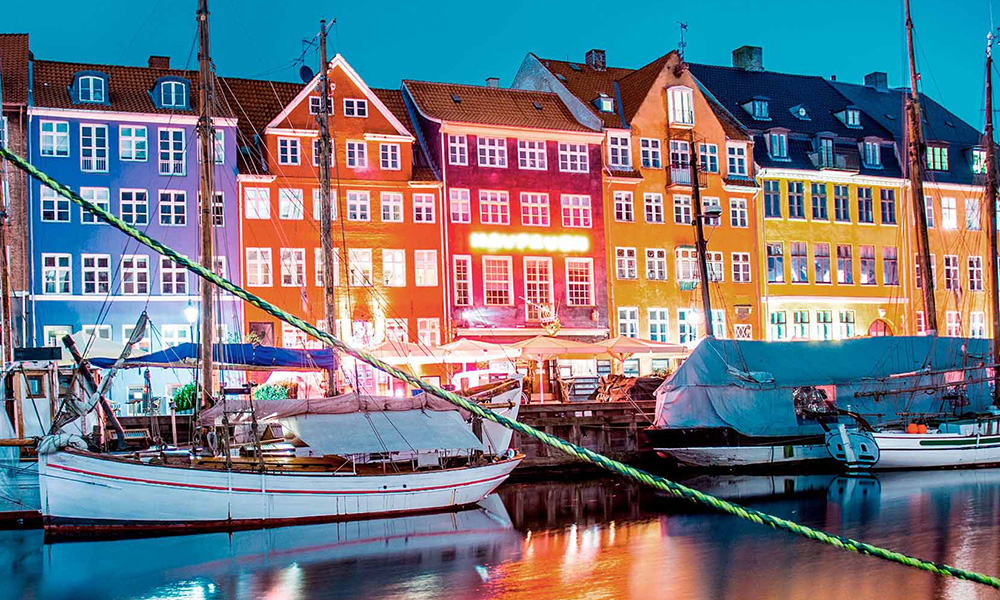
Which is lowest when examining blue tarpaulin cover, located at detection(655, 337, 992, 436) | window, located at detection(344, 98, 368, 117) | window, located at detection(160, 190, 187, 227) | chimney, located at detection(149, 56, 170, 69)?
blue tarpaulin cover, located at detection(655, 337, 992, 436)

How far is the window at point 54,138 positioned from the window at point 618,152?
22347mm

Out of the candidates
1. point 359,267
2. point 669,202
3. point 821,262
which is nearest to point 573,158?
point 669,202

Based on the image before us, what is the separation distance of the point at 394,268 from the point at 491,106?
8733 millimetres

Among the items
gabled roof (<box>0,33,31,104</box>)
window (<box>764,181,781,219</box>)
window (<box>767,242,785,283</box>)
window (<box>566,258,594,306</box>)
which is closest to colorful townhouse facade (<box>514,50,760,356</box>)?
window (<box>764,181,781,219</box>)

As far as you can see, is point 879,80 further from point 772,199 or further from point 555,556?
point 555,556

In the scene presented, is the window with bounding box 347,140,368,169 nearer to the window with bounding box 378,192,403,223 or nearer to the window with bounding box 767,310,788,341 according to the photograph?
the window with bounding box 378,192,403,223

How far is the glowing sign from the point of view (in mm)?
48250

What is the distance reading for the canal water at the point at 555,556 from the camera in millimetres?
19766

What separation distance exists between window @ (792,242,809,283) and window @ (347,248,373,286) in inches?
809

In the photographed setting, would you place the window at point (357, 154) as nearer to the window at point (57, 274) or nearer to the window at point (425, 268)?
the window at point (425, 268)

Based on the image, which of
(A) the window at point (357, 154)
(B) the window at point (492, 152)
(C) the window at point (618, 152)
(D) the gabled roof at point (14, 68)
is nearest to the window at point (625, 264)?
(C) the window at point (618, 152)

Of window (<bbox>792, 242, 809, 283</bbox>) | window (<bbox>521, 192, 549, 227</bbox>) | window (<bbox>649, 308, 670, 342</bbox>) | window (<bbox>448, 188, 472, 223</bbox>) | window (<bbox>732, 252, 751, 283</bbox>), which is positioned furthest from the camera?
window (<bbox>792, 242, 809, 283</bbox>)

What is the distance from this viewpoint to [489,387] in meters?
36.7

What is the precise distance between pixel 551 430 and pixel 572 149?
1620 cm
